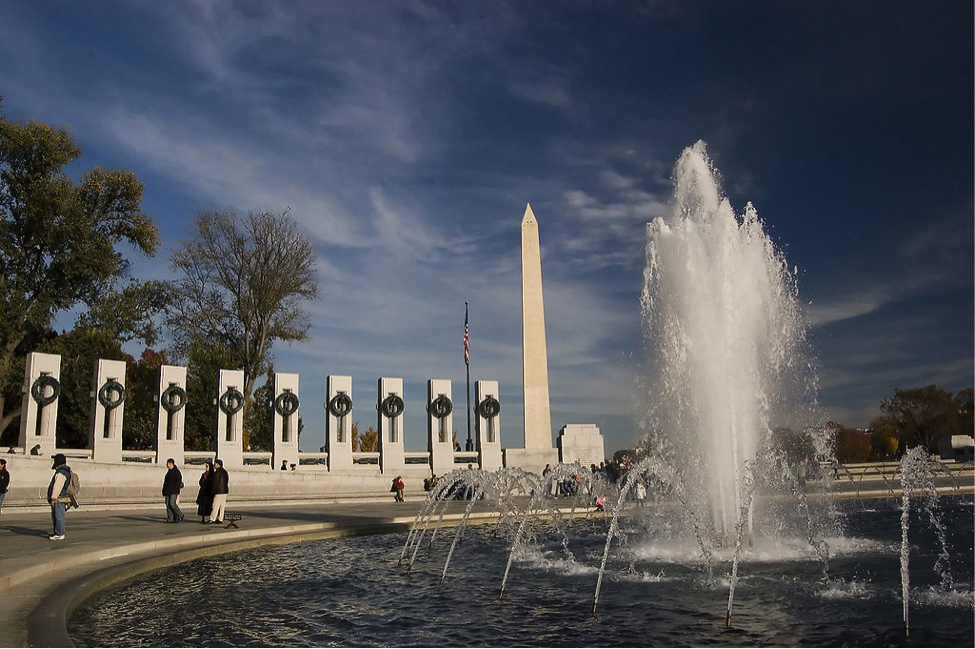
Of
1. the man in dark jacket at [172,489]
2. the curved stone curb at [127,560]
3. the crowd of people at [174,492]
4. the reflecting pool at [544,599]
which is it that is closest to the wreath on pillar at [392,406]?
the crowd of people at [174,492]

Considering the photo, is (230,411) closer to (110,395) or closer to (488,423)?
→ (110,395)

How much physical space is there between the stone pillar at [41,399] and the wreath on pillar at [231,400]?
6039mm

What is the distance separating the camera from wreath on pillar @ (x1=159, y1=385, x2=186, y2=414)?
29.6 meters

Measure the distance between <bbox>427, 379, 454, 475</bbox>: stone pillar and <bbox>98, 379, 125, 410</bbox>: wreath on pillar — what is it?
1281cm

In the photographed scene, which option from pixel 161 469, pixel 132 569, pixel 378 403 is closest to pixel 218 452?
pixel 161 469

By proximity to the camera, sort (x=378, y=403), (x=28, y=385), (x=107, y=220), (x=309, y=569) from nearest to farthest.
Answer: (x=309, y=569)
(x=28, y=385)
(x=378, y=403)
(x=107, y=220)

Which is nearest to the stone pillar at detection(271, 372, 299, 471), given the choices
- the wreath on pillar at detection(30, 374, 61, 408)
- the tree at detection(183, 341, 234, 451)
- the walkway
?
the tree at detection(183, 341, 234, 451)

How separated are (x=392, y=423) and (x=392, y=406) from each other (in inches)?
33.7

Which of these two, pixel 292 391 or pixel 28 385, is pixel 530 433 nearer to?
pixel 292 391

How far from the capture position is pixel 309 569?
11.1 m

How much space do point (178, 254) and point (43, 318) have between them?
28.9ft

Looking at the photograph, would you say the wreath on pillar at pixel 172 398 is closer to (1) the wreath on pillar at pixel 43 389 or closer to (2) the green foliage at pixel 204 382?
(1) the wreath on pillar at pixel 43 389

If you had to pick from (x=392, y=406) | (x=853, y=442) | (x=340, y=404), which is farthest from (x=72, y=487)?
(x=853, y=442)

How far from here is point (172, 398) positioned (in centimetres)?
2973
